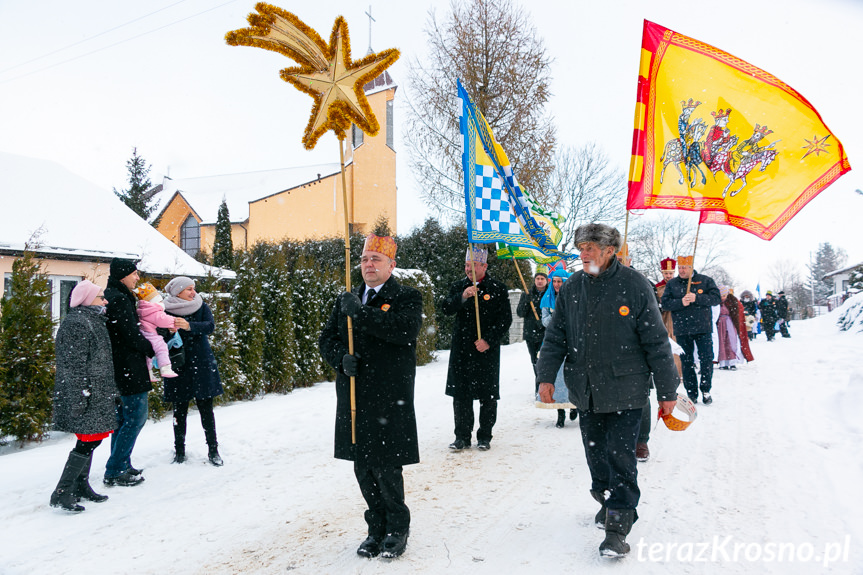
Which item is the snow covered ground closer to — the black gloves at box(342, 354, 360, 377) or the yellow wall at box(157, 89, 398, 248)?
the black gloves at box(342, 354, 360, 377)

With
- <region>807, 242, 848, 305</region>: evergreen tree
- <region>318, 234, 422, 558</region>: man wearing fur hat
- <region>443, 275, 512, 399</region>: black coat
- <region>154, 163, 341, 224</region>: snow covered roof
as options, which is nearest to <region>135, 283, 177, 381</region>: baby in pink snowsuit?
<region>318, 234, 422, 558</region>: man wearing fur hat

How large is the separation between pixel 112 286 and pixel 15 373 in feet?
7.86

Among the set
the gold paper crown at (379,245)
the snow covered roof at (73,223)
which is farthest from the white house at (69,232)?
the gold paper crown at (379,245)

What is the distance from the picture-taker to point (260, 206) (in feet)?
112

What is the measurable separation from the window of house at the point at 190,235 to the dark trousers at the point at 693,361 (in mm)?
34259

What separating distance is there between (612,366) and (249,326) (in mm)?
6983

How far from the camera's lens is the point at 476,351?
6.29 meters

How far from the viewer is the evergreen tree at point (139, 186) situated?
3756 centimetres

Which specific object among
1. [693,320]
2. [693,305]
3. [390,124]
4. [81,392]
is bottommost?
[81,392]

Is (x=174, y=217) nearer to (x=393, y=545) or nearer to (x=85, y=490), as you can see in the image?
(x=85, y=490)

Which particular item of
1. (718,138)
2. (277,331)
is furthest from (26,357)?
(718,138)

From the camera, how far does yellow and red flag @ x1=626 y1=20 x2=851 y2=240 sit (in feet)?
16.8

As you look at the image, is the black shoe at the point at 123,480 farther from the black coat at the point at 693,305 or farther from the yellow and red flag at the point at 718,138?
the black coat at the point at 693,305

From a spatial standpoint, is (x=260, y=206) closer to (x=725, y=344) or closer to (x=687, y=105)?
(x=725, y=344)
